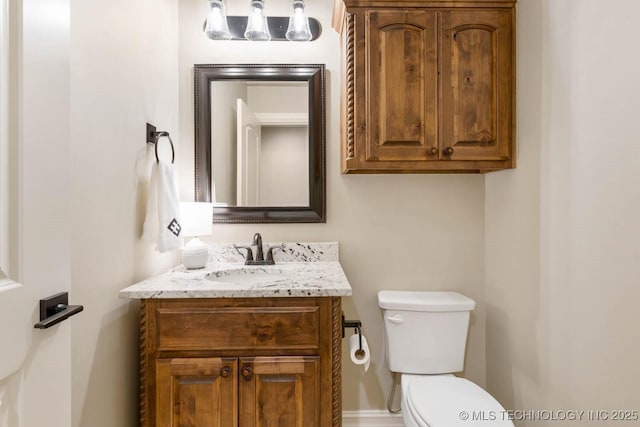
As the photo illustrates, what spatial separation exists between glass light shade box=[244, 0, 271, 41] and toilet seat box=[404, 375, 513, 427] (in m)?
1.85

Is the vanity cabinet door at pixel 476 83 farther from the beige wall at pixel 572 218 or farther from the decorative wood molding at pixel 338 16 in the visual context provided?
the decorative wood molding at pixel 338 16

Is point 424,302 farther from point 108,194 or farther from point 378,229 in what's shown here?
point 108,194

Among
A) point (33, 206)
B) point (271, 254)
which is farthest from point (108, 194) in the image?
point (271, 254)

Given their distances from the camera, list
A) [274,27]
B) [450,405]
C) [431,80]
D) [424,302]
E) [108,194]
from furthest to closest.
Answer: [274,27] → [424,302] → [431,80] → [450,405] → [108,194]

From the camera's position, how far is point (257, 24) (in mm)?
1865

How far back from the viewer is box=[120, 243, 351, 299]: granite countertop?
52.1 inches

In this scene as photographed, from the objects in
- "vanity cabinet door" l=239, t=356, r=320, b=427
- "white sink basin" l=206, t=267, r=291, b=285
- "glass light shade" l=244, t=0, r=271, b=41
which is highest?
"glass light shade" l=244, t=0, r=271, b=41

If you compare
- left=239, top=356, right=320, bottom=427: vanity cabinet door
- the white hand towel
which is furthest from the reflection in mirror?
left=239, top=356, right=320, bottom=427: vanity cabinet door

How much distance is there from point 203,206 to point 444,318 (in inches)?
50.8

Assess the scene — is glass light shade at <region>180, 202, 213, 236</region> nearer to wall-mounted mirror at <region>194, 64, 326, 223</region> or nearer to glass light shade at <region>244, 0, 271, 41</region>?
wall-mounted mirror at <region>194, 64, 326, 223</region>

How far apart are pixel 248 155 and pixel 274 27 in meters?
0.72

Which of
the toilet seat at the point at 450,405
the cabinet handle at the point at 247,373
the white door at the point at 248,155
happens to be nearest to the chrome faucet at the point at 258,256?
the white door at the point at 248,155

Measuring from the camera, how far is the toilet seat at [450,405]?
4.24ft

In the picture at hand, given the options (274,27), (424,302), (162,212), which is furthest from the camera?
(274,27)
